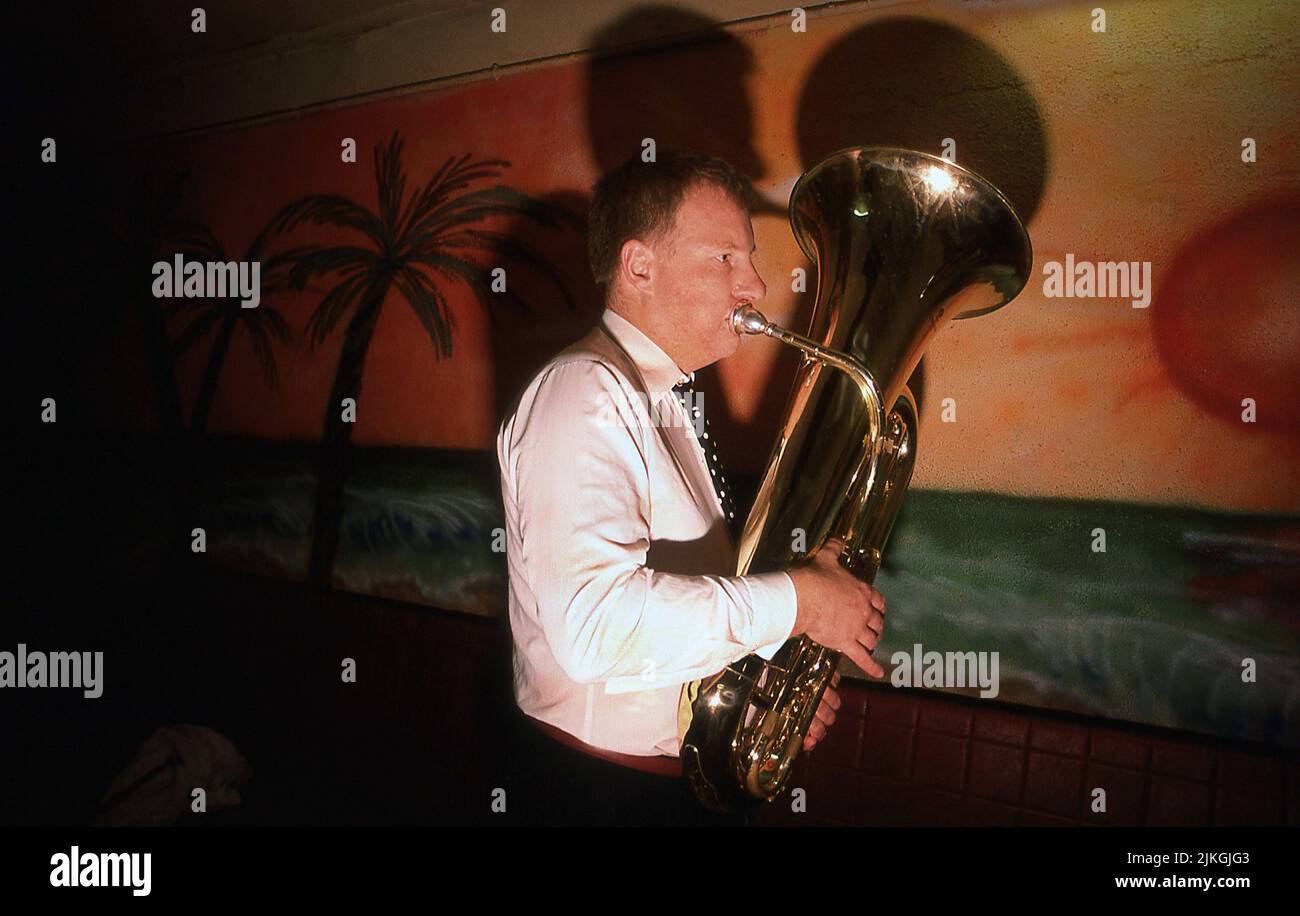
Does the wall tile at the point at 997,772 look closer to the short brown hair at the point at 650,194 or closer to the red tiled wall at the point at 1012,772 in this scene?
the red tiled wall at the point at 1012,772

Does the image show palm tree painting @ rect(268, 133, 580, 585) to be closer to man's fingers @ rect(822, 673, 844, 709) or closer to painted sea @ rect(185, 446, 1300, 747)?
painted sea @ rect(185, 446, 1300, 747)

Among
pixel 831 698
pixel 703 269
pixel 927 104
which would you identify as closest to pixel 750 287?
pixel 703 269

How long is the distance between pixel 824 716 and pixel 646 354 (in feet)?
2.90

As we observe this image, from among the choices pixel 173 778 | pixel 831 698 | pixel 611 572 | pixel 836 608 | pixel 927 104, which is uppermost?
pixel 927 104

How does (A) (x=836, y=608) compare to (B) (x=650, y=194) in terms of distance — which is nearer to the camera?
(A) (x=836, y=608)

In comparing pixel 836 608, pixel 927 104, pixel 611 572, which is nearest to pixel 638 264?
pixel 611 572

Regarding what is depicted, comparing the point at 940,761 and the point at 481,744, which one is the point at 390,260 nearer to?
the point at 481,744

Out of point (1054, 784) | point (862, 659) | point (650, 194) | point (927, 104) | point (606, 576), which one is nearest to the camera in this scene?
point (606, 576)

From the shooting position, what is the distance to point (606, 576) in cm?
130

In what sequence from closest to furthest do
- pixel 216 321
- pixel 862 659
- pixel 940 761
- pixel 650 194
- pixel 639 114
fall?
pixel 862 659 → pixel 650 194 → pixel 940 761 → pixel 639 114 → pixel 216 321

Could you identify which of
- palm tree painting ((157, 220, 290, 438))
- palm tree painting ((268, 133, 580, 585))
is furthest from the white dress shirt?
palm tree painting ((157, 220, 290, 438))

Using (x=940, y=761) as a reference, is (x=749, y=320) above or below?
above

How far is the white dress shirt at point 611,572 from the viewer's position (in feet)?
4.30
